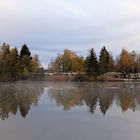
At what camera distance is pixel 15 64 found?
101m

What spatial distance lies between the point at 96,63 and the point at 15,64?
24342 millimetres

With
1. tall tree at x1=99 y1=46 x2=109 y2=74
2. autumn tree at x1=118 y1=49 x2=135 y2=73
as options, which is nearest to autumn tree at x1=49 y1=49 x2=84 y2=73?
tall tree at x1=99 y1=46 x2=109 y2=74

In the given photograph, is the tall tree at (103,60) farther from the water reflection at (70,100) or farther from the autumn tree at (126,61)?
the water reflection at (70,100)

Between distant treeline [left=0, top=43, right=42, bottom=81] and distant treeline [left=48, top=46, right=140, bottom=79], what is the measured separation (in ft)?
52.9

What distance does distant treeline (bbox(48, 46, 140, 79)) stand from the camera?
348ft

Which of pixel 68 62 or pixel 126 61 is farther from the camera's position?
pixel 68 62

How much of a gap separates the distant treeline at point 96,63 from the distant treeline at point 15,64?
16.1 metres

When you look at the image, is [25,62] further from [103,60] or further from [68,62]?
[68,62]

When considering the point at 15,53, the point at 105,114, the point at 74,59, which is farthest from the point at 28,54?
the point at 105,114

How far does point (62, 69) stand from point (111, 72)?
20.3m

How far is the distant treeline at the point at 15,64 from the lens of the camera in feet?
324

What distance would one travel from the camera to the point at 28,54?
364 ft

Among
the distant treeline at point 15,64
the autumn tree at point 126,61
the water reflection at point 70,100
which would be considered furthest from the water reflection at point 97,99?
the autumn tree at point 126,61

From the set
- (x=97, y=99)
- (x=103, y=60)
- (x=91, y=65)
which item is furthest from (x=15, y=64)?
(x=97, y=99)
